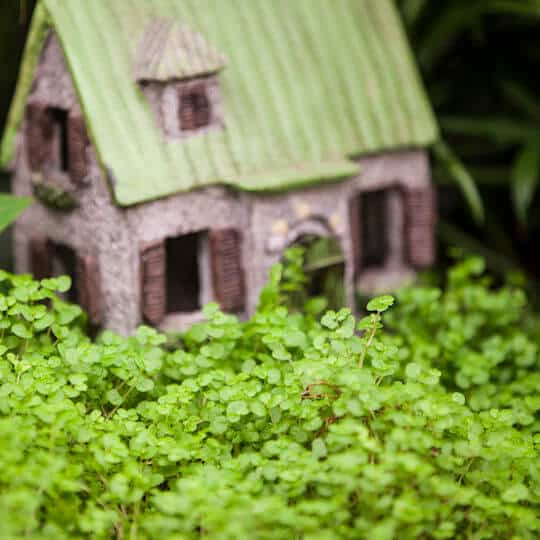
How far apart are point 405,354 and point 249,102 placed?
1156mm

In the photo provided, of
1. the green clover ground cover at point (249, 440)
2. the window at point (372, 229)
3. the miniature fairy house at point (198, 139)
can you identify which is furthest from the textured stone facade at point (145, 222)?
the window at point (372, 229)

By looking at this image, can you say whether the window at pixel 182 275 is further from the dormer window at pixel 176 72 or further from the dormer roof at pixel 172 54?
the dormer roof at pixel 172 54

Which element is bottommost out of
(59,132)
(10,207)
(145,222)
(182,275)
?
(182,275)

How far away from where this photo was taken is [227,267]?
3629 mm

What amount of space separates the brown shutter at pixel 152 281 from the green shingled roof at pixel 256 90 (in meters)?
0.22

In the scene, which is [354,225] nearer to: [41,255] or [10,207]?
[41,255]

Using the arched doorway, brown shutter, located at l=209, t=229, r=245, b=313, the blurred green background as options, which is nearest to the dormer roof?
brown shutter, located at l=209, t=229, r=245, b=313

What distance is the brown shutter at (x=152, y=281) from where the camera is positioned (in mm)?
3432

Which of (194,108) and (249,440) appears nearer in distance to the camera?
(249,440)

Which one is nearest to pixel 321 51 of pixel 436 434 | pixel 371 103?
pixel 371 103

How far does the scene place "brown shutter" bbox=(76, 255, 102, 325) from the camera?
3482mm

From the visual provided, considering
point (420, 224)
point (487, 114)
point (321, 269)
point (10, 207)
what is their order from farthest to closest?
1. point (487, 114)
2. point (420, 224)
3. point (321, 269)
4. point (10, 207)

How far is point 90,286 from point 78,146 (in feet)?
1.68

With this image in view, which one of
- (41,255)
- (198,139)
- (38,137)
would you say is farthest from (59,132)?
(198,139)
